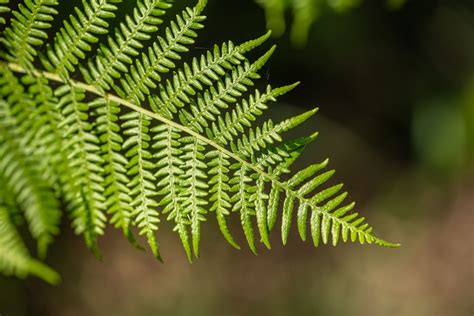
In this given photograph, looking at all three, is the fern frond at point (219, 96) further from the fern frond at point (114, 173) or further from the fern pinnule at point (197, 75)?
the fern frond at point (114, 173)

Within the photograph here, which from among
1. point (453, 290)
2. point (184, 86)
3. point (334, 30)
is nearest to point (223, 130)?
point (184, 86)

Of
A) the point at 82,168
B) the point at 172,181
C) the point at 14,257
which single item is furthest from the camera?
the point at 172,181

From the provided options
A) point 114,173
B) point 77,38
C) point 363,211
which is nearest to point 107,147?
point 114,173

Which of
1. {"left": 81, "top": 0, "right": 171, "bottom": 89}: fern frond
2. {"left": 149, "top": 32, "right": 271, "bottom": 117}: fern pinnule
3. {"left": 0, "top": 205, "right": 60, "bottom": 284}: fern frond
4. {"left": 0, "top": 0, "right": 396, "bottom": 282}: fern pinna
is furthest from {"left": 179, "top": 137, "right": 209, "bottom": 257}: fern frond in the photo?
{"left": 0, "top": 205, "right": 60, "bottom": 284}: fern frond

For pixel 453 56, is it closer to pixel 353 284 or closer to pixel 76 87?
pixel 353 284

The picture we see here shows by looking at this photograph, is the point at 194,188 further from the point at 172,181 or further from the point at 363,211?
the point at 363,211
